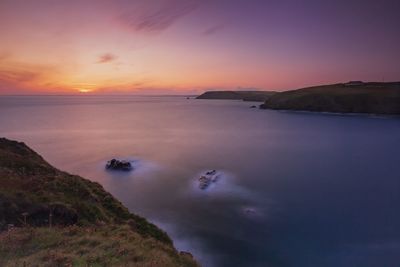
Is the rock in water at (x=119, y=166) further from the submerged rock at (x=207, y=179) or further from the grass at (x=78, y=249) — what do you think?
the grass at (x=78, y=249)

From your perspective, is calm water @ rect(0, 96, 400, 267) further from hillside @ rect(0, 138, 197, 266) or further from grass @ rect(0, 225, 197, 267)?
grass @ rect(0, 225, 197, 267)

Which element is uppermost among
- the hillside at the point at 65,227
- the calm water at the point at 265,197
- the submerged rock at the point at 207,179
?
the hillside at the point at 65,227

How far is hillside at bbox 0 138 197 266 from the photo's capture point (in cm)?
973

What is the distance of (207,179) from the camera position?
31.4 metres

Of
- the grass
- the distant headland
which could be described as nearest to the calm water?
the grass

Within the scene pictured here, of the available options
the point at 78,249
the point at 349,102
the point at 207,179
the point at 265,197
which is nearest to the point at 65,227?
the point at 78,249

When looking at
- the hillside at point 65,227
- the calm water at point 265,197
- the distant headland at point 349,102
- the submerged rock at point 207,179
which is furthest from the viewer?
the distant headland at point 349,102

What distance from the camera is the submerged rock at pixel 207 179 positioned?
2942 centimetres

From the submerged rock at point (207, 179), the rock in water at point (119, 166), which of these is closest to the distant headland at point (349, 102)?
the submerged rock at point (207, 179)

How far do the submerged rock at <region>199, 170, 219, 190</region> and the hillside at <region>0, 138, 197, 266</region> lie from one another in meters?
11.9

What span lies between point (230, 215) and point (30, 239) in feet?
47.8

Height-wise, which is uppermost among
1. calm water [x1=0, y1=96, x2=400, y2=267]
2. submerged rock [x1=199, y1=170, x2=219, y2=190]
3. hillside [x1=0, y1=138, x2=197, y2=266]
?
hillside [x1=0, y1=138, x2=197, y2=266]

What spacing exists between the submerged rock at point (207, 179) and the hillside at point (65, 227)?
1186cm

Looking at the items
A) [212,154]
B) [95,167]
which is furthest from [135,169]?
[212,154]
